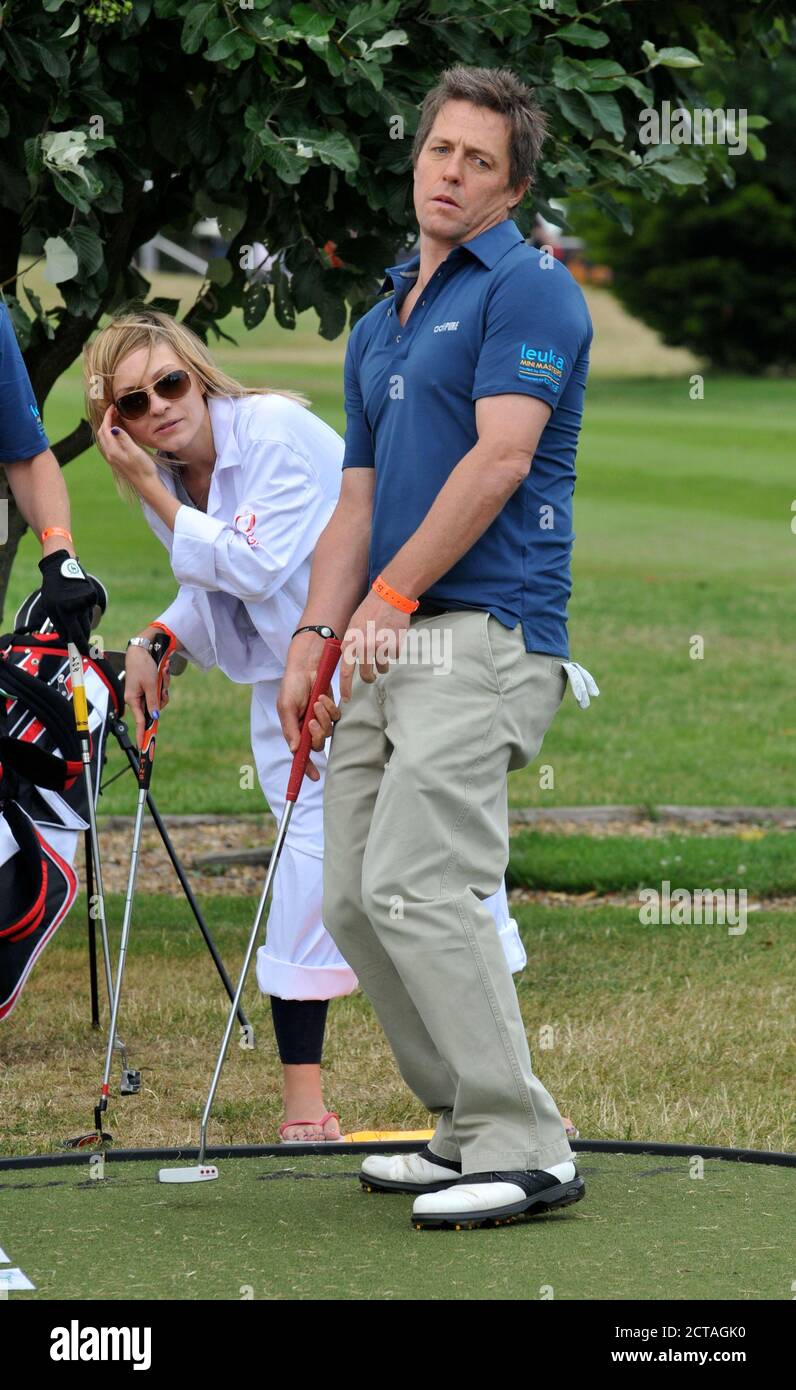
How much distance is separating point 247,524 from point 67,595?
49cm

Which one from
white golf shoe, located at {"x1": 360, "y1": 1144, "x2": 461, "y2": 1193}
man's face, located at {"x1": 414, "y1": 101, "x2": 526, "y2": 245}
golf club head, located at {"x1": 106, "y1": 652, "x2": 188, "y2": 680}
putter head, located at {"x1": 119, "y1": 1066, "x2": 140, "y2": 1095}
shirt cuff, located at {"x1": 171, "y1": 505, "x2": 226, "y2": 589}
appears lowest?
white golf shoe, located at {"x1": 360, "y1": 1144, "x2": 461, "y2": 1193}

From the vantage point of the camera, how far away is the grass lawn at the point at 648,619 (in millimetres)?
11711

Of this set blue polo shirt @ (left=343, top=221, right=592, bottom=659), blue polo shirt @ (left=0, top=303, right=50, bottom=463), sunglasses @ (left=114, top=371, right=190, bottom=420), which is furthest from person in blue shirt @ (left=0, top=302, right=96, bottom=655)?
blue polo shirt @ (left=343, top=221, right=592, bottom=659)

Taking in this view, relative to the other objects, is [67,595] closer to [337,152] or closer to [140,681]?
[140,681]

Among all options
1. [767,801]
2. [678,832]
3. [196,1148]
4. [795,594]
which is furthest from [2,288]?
[795,594]

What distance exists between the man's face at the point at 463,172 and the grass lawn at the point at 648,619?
5.58m

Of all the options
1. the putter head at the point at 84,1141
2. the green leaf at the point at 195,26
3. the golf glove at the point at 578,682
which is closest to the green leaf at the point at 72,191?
the green leaf at the point at 195,26

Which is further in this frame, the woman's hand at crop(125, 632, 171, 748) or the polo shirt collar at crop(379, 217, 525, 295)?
the woman's hand at crop(125, 632, 171, 748)

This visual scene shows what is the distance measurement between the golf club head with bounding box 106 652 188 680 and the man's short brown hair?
1.71m

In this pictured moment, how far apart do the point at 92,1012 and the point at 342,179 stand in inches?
114

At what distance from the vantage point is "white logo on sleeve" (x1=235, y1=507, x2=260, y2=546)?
5.09 m

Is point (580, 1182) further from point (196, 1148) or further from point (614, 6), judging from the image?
point (614, 6)

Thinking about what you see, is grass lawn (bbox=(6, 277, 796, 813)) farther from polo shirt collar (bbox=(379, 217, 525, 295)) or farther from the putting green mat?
the putting green mat

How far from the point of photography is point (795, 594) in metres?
19.8
